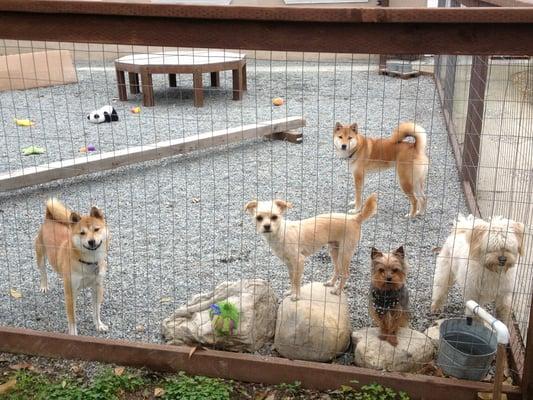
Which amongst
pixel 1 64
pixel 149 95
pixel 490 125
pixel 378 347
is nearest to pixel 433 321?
pixel 378 347

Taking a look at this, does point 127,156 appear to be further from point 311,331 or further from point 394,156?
point 311,331

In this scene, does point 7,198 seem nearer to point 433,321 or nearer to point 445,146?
point 433,321

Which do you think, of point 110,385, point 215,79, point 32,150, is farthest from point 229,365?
point 215,79

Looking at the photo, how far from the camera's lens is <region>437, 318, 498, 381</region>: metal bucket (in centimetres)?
280

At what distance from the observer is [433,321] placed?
138 inches

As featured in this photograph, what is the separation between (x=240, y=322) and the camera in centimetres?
312

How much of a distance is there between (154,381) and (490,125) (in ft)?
12.0

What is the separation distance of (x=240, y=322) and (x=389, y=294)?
811mm

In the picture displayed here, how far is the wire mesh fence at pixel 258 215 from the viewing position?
3.18m

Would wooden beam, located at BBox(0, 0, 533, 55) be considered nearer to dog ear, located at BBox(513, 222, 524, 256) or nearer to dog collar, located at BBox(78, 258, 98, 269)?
dog ear, located at BBox(513, 222, 524, 256)

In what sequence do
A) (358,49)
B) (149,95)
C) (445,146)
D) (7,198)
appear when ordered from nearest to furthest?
(358,49)
(7,198)
(445,146)
(149,95)

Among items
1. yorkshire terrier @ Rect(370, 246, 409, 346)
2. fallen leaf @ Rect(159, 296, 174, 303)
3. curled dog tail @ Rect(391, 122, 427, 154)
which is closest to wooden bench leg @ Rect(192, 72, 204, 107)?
curled dog tail @ Rect(391, 122, 427, 154)

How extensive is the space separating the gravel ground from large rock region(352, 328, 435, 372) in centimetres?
43

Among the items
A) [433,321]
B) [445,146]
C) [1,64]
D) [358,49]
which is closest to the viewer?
[358,49]
